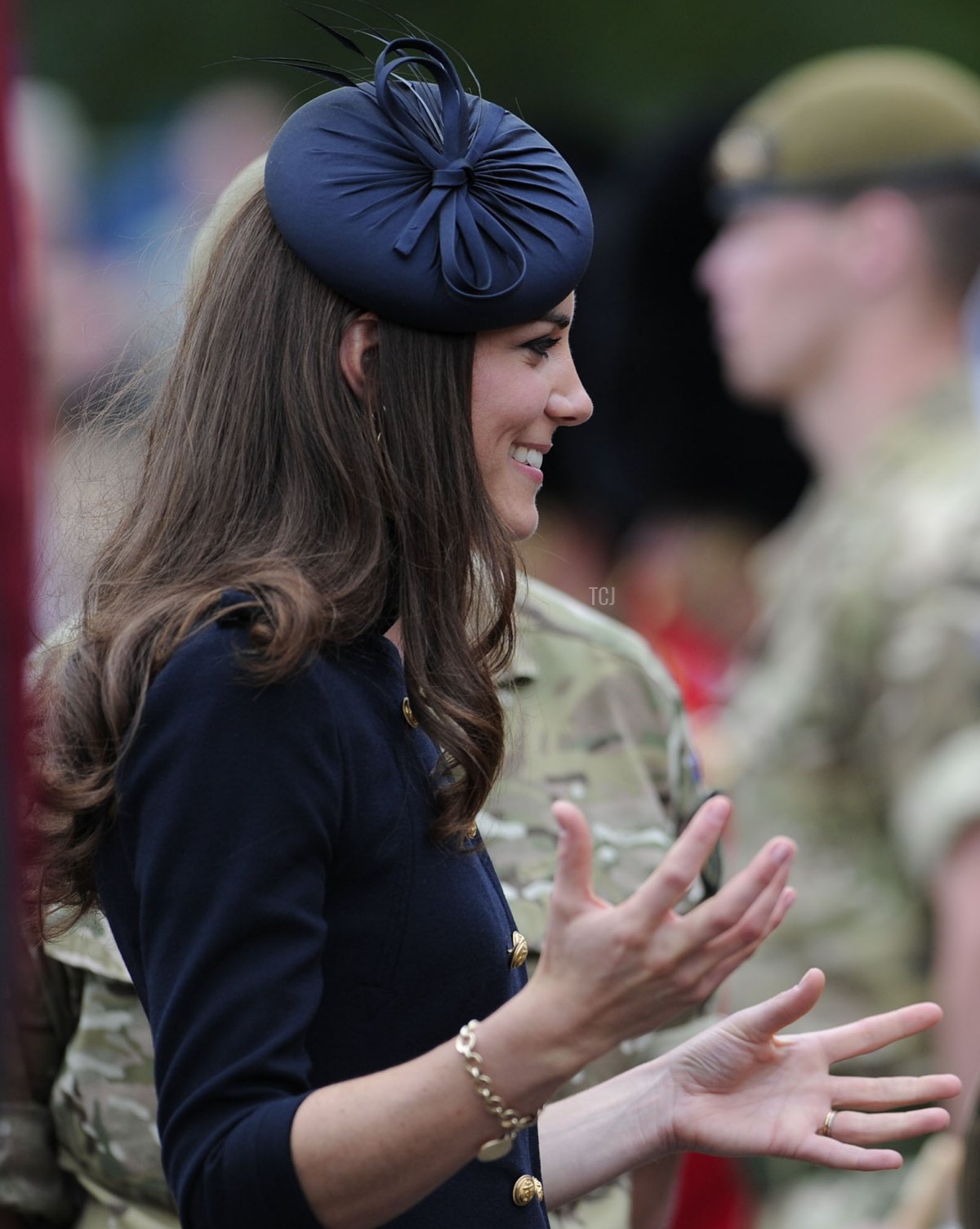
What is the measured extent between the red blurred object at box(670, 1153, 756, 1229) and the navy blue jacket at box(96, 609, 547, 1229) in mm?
2611

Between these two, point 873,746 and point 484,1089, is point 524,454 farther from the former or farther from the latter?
point 873,746

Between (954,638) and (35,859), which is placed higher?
(35,859)

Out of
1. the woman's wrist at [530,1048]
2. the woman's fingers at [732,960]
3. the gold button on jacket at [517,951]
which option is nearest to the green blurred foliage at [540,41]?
the gold button on jacket at [517,951]

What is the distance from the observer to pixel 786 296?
18.3 ft

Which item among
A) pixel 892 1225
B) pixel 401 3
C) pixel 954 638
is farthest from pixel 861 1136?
pixel 401 3

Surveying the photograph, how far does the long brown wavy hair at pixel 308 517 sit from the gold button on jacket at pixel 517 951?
146mm

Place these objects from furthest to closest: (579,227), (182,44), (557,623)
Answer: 1. (182,44)
2. (557,623)
3. (579,227)

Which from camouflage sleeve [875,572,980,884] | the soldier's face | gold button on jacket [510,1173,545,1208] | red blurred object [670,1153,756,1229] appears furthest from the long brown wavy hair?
the soldier's face

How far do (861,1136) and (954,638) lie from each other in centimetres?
228

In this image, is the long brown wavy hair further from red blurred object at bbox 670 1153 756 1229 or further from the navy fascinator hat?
red blurred object at bbox 670 1153 756 1229

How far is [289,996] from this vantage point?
1831 millimetres

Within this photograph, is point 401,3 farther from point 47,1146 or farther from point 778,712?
point 47,1146

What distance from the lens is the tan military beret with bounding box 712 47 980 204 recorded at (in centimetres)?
545

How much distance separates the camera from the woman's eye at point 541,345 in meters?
2.12
